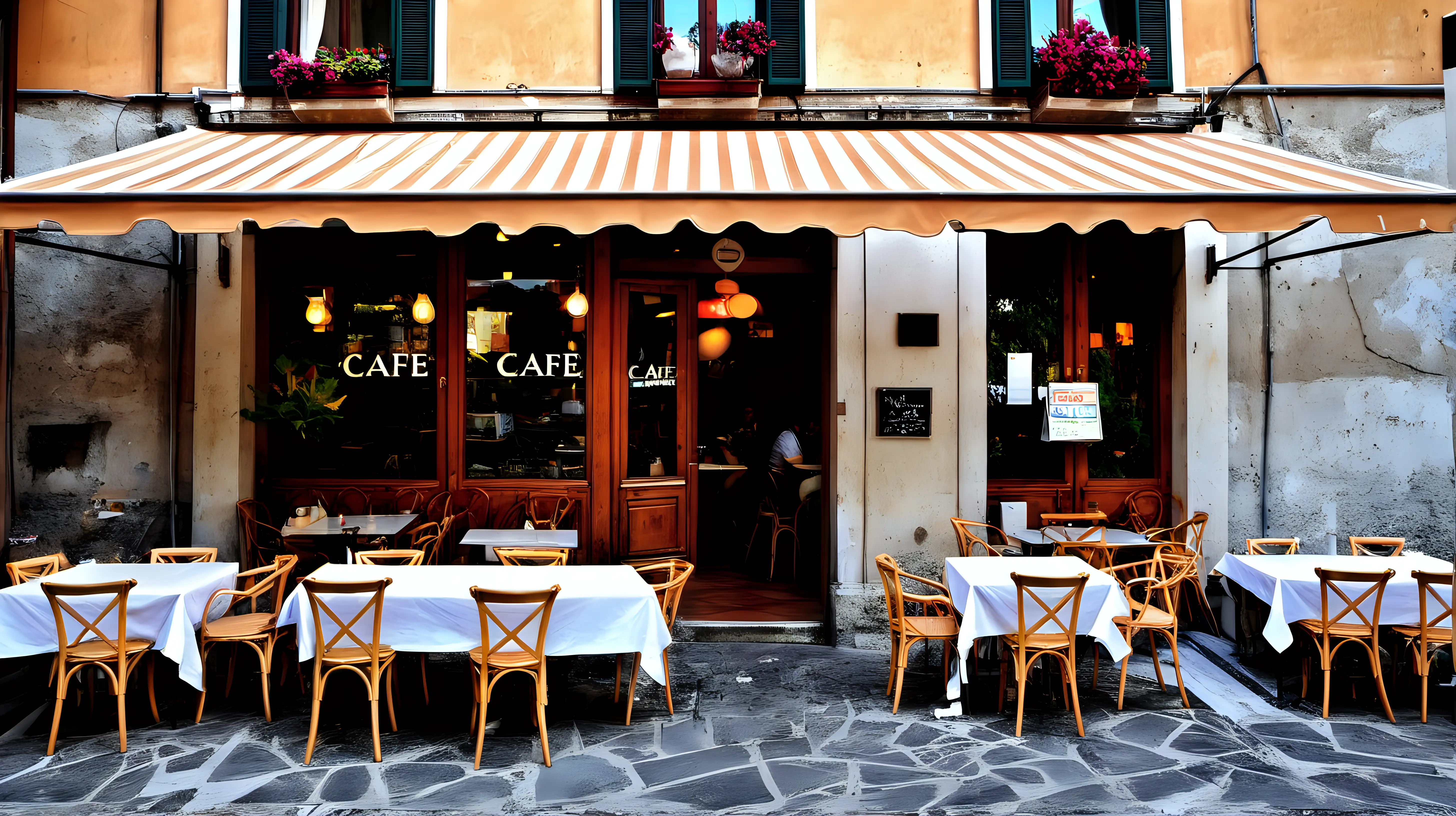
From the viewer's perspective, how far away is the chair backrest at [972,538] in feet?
21.0

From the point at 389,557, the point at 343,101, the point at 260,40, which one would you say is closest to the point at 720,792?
the point at 389,557

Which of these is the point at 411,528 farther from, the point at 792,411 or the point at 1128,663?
the point at 792,411

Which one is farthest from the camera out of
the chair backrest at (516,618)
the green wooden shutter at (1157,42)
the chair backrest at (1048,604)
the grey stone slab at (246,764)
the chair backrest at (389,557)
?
the green wooden shutter at (1157,42)

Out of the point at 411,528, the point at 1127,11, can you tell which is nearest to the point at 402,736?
the point at 411,528

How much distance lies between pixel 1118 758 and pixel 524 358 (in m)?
5.45

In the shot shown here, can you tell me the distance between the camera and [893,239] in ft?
22.2

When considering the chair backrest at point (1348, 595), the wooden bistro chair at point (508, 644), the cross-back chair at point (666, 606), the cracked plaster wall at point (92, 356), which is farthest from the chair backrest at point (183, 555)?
the chair backrest at point (1348, 595)

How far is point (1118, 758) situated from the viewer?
4.53m

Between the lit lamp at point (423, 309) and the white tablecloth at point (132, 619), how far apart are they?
309 cm

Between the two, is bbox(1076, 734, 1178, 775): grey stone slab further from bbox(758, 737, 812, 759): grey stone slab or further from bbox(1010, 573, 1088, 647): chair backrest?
bbox(758, 737, 812, 759): grey stone slab

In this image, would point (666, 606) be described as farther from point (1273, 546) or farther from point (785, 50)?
point (1273, 546)

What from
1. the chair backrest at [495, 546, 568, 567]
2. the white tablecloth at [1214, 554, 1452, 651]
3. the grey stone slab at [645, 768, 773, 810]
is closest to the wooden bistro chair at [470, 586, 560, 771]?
the grey stone slab at [645, 768, 773, 810]

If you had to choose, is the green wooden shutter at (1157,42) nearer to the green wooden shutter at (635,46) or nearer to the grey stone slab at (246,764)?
the green wooden shutter at (635,46)

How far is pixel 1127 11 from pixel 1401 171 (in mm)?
2617
